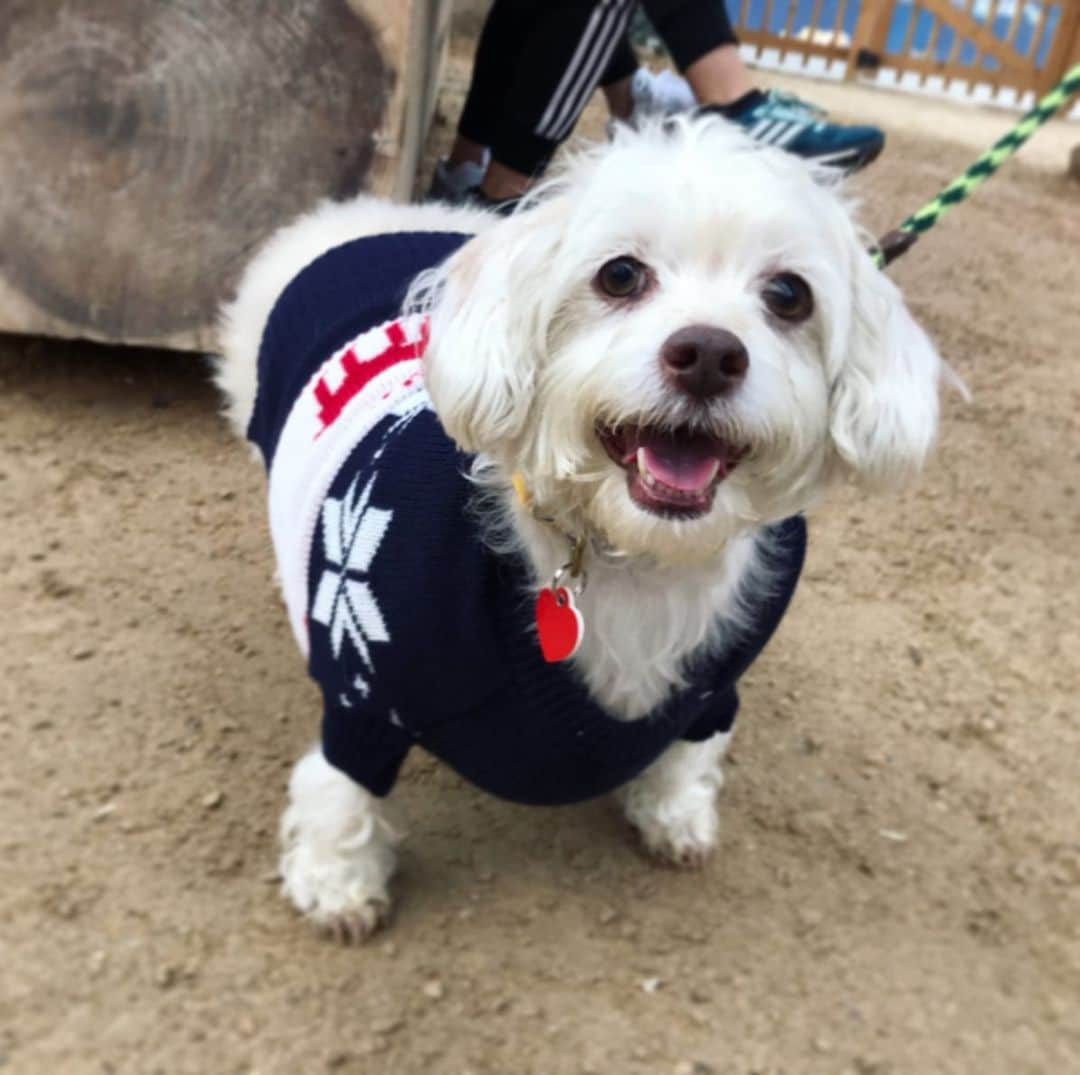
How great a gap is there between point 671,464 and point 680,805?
0.87 metres

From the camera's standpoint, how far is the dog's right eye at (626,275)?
4.50ft

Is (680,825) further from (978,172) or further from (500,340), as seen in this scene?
(978,172)

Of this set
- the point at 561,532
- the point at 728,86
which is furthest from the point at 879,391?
the point at 728,86

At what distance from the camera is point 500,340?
4.58 ft

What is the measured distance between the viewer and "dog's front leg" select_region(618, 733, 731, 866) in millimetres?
2035

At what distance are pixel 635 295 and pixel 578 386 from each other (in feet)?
0.43

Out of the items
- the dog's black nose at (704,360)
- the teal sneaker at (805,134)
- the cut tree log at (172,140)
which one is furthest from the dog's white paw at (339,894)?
the teal sneaker at (805,134)

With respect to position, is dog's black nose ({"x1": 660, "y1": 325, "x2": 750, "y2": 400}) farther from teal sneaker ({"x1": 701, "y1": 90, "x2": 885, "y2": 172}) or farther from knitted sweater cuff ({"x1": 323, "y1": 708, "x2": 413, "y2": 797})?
teal sneaker ({"x1": 701, "y1": 90, "x2": 885, "y2": 172})

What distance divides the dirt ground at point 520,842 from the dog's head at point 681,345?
82 cm

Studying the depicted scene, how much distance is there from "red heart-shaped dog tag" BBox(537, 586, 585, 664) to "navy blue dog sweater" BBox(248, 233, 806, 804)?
1.6 inches

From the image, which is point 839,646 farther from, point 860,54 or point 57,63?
point 860,54

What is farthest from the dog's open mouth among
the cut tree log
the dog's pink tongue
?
the cut tree log

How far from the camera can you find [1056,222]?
18.5 feet

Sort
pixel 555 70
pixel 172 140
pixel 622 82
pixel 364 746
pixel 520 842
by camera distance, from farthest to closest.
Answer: pixel 622 82 < pixel 555 70 < pixel 172 140 < pixel 520 842 < pixel 364 746
